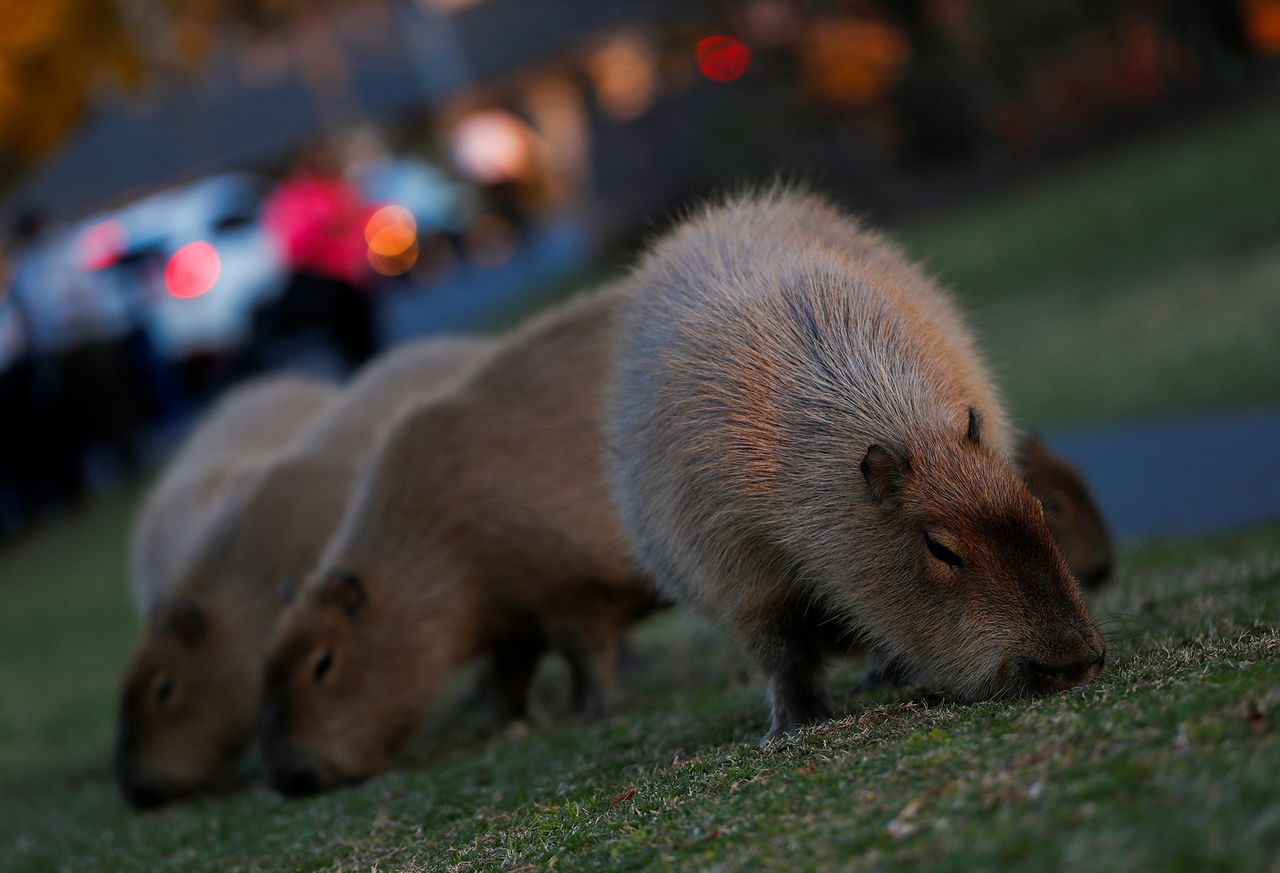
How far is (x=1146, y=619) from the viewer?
5332 millimetres

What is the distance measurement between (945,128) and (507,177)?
11017 mm

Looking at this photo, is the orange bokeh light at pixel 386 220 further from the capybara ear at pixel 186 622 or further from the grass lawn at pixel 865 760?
the capybara ear at pixel 186 622

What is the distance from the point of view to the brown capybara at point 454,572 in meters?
6.20

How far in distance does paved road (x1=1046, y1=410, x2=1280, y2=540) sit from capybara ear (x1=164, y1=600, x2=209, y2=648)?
4.49 meters

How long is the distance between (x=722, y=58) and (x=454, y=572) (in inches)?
700

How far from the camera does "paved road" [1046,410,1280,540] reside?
7.58 meters

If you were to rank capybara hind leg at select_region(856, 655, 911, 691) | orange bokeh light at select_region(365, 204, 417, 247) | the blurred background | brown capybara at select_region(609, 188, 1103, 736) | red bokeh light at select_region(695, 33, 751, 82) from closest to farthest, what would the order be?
1. brown capybara at select_region(609, 188, 1103, 736)
2. capybara hind leg at select_region(856, 655, 911, 691)
3. the blurred background
4. orange bokeh light at select_region(365, 204, 417, 247)
5. red bokeh light at select_region(695, 33, 751, 82)

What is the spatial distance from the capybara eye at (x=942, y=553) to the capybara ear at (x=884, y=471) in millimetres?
153

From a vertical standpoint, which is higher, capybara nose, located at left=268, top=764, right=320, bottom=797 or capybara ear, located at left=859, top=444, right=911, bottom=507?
capybara ear, located at left=859, top=444, right=911, bottom=507

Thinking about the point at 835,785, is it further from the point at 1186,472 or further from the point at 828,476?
the point at 1186,472

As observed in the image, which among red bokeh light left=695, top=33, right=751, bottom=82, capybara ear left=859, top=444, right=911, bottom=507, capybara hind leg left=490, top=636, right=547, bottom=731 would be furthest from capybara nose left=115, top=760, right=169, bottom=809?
red bokeh light left=695, top=33, right=751, bottom=82

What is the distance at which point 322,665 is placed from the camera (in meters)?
6.22

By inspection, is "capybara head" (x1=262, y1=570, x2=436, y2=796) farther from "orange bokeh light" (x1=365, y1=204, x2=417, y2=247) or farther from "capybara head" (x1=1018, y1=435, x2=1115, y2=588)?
"orange bokeh light" (x1=365, y1=204, x2=417, y2=247)

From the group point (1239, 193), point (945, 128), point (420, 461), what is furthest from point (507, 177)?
point (420, 461)
